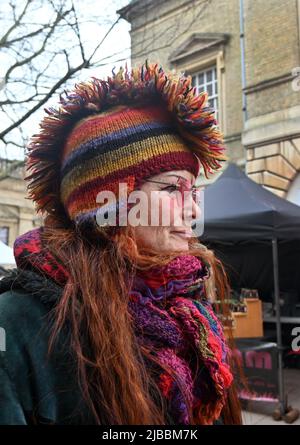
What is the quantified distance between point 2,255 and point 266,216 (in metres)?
4.99

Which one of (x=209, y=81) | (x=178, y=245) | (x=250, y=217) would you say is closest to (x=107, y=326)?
(x=178, y=245)

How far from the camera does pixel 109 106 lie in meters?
1.13

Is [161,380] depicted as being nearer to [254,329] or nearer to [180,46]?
[254,329]

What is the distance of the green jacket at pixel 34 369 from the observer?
83 cm

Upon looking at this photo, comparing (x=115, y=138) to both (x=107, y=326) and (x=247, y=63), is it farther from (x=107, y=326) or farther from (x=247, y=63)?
(x=247, y=63)

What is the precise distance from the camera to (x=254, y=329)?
538cm

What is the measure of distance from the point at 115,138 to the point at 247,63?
9.36 m

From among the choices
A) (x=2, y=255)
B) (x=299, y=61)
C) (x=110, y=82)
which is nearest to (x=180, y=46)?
(x=299, y=61)

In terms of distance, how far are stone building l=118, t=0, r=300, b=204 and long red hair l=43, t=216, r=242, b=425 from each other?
7167 millimetres

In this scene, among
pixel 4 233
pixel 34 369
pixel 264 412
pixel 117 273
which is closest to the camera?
pixel 34 369

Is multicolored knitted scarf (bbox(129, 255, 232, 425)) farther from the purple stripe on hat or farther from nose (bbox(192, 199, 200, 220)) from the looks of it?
the purple stripe on hat

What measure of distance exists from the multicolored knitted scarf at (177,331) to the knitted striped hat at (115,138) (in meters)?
0.17

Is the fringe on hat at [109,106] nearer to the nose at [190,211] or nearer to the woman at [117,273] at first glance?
the woman at [117,273]

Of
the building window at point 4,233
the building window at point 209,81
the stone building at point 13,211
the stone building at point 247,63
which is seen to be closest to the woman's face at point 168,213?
the stone building at point 247,63
